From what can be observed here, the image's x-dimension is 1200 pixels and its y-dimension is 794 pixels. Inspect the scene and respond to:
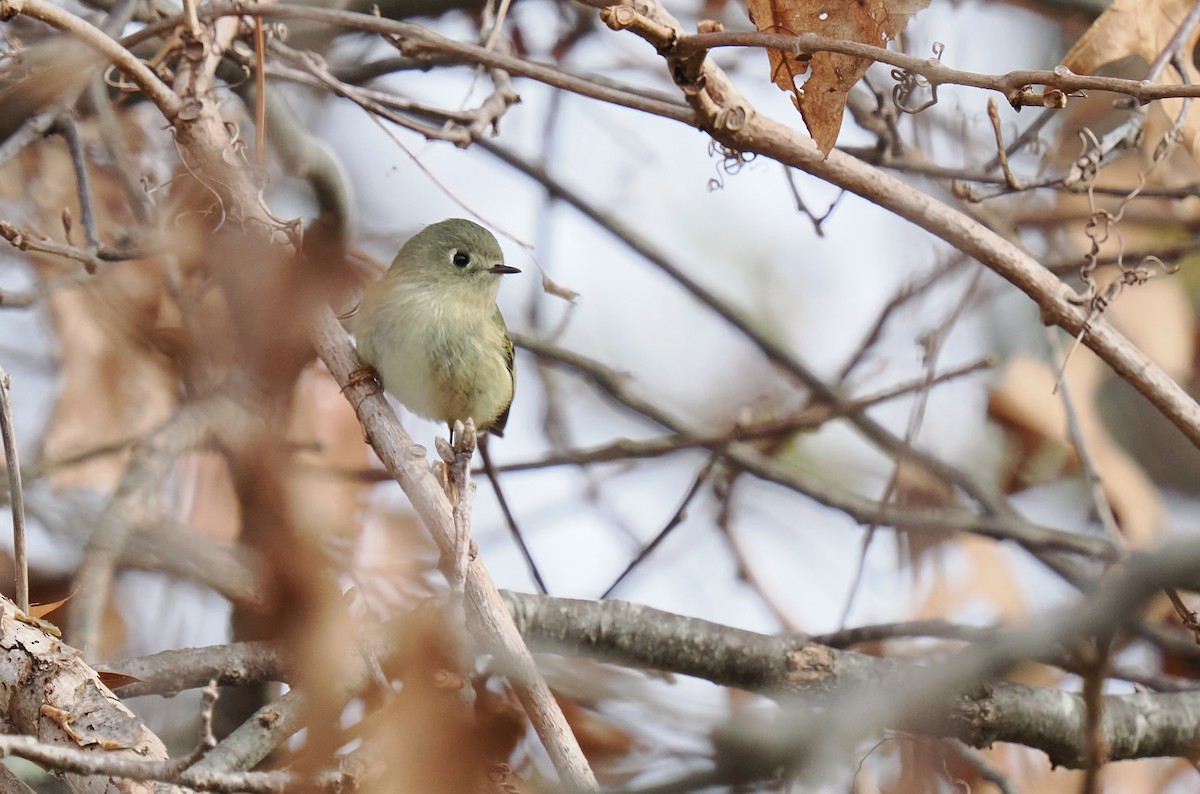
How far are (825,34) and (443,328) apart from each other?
1.73 meters

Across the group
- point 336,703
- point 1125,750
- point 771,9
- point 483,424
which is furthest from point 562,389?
point 336,703

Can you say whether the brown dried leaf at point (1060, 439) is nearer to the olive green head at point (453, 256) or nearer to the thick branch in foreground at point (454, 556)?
the olive green head at point (453, 256)

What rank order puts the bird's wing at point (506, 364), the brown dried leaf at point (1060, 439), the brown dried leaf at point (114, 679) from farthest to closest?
the brown dried leaf at point (1060, 439) → the bird's wing at point (506, 364) → the brown dried leaf at point (114, 679)

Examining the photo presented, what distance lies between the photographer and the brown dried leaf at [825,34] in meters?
1.74

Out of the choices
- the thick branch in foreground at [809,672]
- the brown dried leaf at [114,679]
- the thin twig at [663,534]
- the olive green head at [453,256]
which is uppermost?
the olive green head at [453,256]

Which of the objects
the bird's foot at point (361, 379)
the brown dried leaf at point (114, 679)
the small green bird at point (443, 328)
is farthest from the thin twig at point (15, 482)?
the small green bird at point (443, 328)

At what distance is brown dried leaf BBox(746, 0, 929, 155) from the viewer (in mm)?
1742

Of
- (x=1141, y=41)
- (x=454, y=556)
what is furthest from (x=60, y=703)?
(x=1141, y=41)

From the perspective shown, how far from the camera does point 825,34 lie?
178 centimetres

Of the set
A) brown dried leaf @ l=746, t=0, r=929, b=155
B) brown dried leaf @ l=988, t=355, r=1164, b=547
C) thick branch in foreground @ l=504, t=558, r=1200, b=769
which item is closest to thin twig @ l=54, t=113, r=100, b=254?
thick branch in foreground @ l=504, t=558, r=1200, b=769

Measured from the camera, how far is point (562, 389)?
4.79 meters

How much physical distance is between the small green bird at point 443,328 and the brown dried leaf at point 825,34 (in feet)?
4.99

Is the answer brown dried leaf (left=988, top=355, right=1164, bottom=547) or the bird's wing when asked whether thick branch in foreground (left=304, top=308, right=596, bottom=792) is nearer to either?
the bird's wing

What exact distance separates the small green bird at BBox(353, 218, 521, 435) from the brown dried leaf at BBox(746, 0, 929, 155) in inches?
59.8
